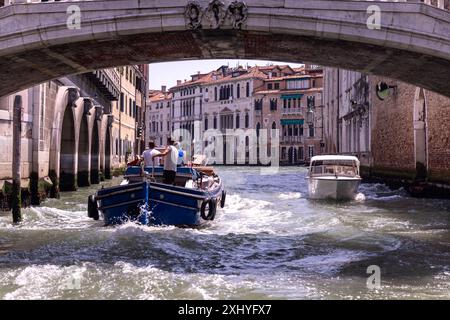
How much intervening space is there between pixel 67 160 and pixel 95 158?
4.93 m

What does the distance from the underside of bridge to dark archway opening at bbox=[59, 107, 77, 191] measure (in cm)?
749

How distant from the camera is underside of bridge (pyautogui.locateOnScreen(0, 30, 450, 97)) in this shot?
27.3ft

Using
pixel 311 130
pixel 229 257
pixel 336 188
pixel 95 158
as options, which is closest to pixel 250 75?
pixel 311 130

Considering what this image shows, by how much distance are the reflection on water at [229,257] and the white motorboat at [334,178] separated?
11.0ft

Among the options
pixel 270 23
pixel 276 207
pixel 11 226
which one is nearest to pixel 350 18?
pixel 270 23

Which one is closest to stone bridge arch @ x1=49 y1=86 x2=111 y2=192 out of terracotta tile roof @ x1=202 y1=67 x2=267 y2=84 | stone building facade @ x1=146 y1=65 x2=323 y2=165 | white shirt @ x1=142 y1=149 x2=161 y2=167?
white shirt @ x1=142 y1=149 x2=161 y2=167

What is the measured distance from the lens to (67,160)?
58.0 ft

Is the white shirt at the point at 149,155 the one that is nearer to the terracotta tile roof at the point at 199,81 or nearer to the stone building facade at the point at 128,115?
the stone building facade at the point at 128,115

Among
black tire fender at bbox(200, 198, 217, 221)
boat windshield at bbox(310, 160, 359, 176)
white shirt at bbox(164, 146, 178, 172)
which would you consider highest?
white shirt at bbox(164, 146, 178, 172)

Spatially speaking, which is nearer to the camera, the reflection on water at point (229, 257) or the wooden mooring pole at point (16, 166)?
the reflection on water at point (229, 257)

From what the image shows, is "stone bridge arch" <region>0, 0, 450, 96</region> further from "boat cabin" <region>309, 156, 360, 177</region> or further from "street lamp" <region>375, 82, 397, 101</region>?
"street lamp" <region>375, 82, 397, 101</region>

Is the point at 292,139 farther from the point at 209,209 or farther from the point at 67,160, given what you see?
the point at 209,209

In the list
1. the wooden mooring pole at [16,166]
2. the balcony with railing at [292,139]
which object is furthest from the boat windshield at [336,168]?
the balcony with railing at [292,139]

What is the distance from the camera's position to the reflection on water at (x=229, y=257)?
5.88 m
